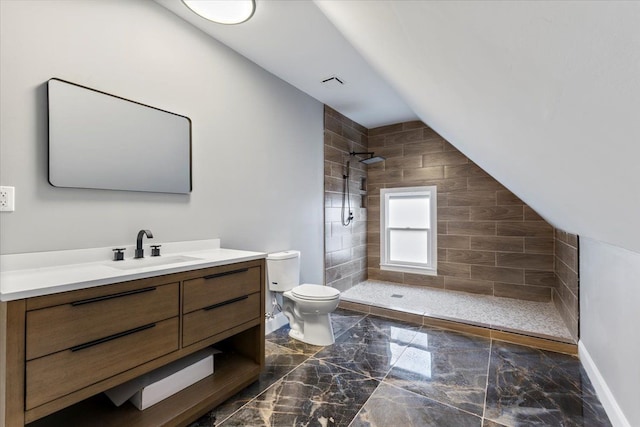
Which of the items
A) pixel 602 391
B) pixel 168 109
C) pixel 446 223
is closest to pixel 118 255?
pixel 168 109

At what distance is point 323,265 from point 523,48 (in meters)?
3.07

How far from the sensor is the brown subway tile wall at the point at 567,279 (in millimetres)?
2365

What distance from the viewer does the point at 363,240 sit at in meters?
4.38

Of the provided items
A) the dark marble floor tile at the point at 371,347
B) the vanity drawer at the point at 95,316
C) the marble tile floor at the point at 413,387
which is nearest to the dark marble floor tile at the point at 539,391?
the marble tile floor at the point at 413,387

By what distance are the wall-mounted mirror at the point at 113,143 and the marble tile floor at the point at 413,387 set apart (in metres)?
1.43

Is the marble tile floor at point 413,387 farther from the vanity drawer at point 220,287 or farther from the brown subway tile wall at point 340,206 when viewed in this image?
the brown subway tile wall at point 340,206

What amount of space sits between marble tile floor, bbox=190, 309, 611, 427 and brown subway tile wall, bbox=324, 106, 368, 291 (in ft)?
4.05

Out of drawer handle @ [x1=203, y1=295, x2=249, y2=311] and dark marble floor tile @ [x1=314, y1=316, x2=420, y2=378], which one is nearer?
drawer handle @ [x1=203, y1=295, x2=249, y2=311]

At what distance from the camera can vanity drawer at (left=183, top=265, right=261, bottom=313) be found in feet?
5.13

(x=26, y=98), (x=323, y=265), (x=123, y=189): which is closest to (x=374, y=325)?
(x=323, y=265)

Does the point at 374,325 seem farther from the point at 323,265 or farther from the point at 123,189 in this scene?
the point at 123,189

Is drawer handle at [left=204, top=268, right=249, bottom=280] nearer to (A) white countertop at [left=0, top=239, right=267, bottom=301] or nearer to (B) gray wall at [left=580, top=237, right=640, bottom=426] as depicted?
(A) white countertop at [left=0, top=239, right=267, bottom=301]

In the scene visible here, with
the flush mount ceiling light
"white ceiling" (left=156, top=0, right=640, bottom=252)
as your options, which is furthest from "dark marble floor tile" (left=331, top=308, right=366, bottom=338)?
the flush mount ceiling light

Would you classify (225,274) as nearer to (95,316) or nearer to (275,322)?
(95,316)
